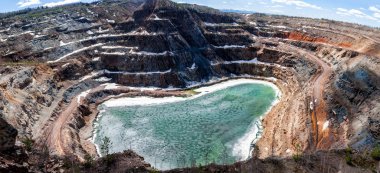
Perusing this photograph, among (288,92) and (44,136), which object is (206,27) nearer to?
(288,92)

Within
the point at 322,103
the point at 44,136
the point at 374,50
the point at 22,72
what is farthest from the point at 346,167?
the point at 22,72

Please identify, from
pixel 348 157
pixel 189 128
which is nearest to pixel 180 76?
pixel 189 128

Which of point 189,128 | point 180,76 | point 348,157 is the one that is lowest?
point 189,128

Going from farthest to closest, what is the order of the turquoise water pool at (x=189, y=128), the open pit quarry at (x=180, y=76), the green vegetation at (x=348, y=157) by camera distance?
the turquoise water pool at (x=189, y=128) < the open pit quarry at (x=180, y=76) < the green vegetation at (x=348, y=157)

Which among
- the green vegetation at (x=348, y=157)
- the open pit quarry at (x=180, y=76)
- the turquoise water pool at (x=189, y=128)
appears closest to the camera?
the green vegetation at (x=348, y=157)

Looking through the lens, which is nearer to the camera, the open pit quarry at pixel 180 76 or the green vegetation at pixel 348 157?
the green vegetation at pixel 348 157

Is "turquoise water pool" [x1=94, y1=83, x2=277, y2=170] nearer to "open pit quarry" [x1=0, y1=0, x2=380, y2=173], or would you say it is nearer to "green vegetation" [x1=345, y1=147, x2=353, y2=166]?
"open pit quarry" [x1=0, y1=0, x2=380, y2=173]

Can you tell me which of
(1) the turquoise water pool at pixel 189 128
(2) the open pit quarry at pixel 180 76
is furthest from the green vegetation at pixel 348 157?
(1) the turquoise water pool at pixel 189 128

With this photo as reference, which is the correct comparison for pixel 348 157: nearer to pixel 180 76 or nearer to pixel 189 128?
pixel 189 128

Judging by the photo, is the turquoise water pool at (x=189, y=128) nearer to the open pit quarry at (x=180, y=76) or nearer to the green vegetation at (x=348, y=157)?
the open pit quarry at (x=180, y=76)
